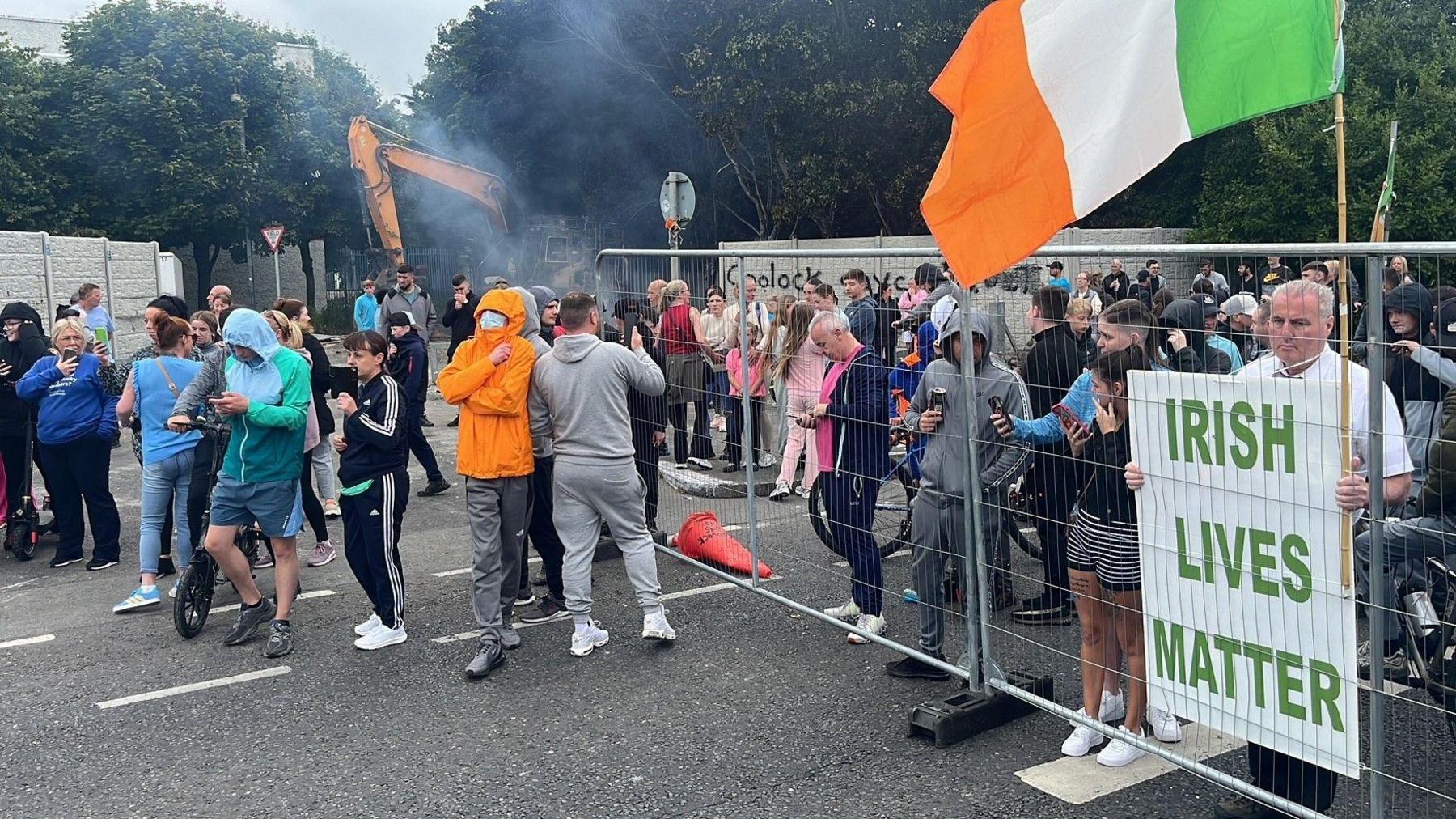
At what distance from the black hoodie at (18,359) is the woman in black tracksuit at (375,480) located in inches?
143

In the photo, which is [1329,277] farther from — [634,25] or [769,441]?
[634,25]

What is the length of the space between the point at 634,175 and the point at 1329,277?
98.0 ft

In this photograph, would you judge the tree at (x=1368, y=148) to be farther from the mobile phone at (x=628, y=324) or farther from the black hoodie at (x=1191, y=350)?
the black hoodie at (x=1191, y=350)

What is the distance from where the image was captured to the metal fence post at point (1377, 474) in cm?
335

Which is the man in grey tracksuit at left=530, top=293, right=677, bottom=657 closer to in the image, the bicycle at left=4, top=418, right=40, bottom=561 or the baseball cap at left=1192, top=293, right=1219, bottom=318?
the baseball cap at left=1192, top=293, right=1219, bottom=318

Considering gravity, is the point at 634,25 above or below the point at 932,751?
above

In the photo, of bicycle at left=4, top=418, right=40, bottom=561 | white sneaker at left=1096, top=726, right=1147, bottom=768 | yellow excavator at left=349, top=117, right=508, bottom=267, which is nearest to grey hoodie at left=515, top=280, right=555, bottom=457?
white sneaker at left=1096, top=726, right=1147, bottom=768

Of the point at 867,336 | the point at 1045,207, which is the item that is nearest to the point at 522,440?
the point at 867,336

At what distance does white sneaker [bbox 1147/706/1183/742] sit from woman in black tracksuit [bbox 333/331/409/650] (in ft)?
12.5

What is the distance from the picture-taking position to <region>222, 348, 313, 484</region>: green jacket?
648 cm

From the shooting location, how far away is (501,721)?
18.0 ft

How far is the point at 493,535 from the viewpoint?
6.31 metres

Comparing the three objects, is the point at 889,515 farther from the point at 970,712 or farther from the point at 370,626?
the point at 370,626

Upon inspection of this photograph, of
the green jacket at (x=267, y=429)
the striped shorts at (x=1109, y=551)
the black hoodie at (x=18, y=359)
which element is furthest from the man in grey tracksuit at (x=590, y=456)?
the black hoodie at (x=18, y=359)
